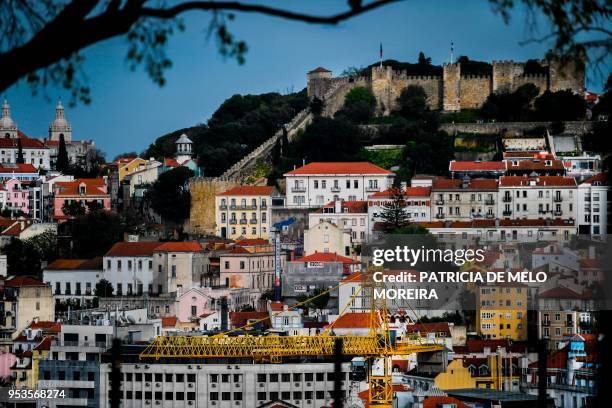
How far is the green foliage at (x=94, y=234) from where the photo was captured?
6325 cm

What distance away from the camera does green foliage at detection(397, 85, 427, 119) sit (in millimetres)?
76250

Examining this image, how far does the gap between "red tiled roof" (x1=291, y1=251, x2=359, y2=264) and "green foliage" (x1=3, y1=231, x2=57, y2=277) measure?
35.0 feet

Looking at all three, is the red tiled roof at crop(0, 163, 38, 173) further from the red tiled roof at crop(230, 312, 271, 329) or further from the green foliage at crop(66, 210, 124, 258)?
the red tiled roof at crop(230, 312, 271, 329)

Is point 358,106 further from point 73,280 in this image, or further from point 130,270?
point 73,280

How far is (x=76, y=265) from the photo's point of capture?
58125mm

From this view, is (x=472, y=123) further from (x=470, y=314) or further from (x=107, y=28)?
(x=107, y=28)

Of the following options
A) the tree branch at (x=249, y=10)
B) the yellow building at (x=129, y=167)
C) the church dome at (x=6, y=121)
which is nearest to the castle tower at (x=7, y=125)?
the church dome at (x=6, y=121)

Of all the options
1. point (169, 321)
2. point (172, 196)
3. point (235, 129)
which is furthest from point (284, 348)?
point (235, 129)

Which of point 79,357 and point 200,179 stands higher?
point 200,179

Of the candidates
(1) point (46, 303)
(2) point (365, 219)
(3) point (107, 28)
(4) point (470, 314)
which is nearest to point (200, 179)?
(2) point (365, 219)

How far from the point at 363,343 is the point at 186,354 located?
4.79 metres

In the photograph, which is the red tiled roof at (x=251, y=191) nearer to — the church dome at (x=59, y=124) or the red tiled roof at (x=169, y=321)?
the red tiled roof at (x=169, y=321)

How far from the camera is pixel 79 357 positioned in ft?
143

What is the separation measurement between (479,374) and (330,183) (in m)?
23.1
